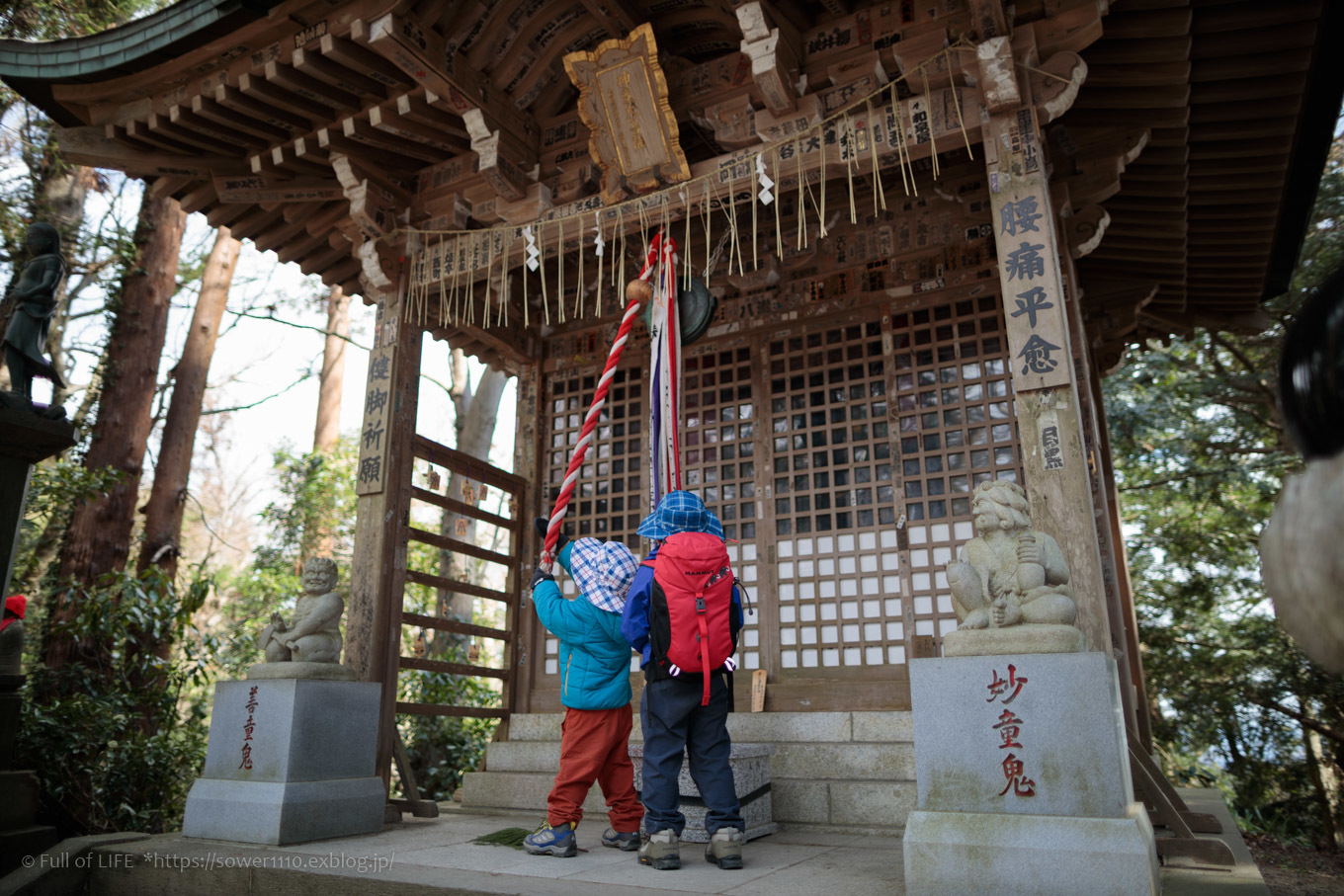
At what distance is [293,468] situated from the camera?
13711mm

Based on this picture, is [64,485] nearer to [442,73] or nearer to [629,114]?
[442,73]

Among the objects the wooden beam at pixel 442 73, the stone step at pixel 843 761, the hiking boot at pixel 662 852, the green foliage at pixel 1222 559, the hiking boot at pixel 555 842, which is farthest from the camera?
the green foliage at pixel 1222 559

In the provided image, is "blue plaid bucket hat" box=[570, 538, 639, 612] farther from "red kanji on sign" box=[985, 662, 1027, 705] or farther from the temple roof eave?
the temple roof eave

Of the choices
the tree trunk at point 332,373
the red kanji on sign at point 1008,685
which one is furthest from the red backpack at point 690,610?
the tree trunk at point 332,373

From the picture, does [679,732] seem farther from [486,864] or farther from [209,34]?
[209,34]

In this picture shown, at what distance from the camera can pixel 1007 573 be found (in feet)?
10.8

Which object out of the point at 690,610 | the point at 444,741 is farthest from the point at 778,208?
the point at 444,741

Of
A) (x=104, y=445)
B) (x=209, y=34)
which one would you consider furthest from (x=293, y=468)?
(x=209, y=34)

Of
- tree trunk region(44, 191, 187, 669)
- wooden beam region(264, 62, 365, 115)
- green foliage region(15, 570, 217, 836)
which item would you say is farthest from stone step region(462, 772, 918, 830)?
tree trunk region(44, 191, 187, 669)

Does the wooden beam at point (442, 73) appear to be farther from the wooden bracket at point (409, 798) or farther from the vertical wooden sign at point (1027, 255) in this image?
the wooden bracket at point (409, 798)

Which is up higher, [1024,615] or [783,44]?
[783,44]

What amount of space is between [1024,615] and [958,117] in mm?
2845

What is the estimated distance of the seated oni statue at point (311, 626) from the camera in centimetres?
484

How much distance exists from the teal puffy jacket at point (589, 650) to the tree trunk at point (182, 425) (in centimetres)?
691
